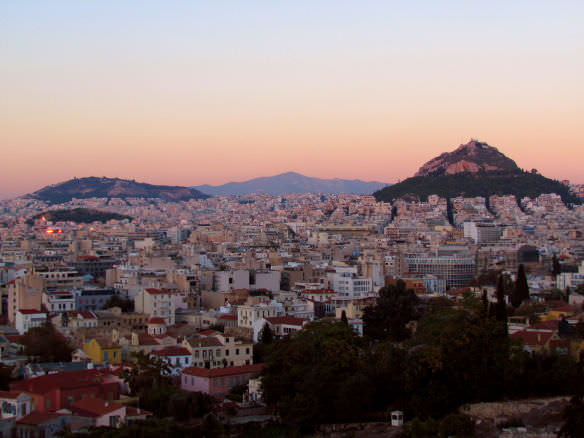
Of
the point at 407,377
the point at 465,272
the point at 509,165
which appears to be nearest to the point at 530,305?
the point at 407,377

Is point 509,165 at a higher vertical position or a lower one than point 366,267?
higher

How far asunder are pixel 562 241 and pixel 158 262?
88.2 ft

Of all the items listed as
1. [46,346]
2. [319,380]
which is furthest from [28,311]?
[319,380]

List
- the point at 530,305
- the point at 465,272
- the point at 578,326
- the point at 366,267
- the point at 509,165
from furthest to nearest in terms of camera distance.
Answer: the point at 509,165 < the point at 465,272 < the point at 366,267 < the point at 530,305 < the point at 578,326

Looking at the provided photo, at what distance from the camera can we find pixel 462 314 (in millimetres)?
20766

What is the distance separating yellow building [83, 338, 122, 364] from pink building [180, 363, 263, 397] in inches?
102

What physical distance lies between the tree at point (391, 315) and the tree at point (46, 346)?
27.8 feet

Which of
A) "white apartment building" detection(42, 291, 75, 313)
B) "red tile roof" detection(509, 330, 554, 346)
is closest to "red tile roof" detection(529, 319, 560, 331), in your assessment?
"red tile roof" detection(509, 330, 554, 346)

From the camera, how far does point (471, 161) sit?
94312 mm

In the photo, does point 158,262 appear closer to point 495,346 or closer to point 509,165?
point 495,346

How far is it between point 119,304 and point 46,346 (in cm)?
653

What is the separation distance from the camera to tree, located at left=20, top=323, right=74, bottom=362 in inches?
909

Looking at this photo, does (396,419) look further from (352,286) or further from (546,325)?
(352,286)

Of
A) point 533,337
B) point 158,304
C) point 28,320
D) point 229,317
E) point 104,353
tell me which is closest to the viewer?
point 533,337
